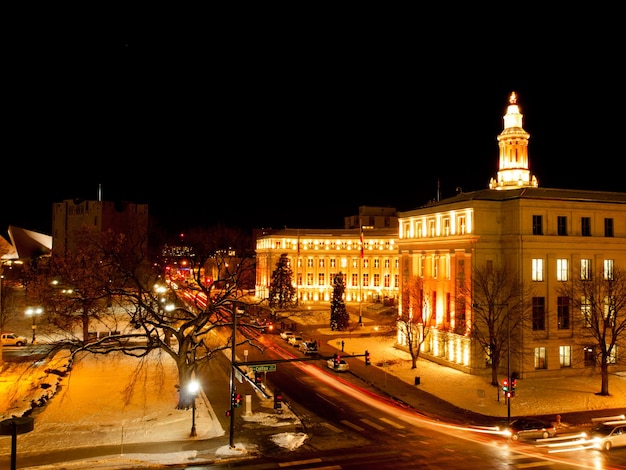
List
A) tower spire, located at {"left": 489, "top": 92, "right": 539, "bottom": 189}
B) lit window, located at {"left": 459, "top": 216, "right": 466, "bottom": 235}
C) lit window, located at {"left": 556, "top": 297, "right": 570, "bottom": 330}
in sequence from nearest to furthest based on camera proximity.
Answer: lit window, located at {"left": 556, "top": 297, "right": 570, "bottom": 330} < lit window, located at {"left": 459, "top": 216, "right": 466, "bottom": 235} < tower spire, located at {"left": 489, "top": 92, "right": 539, "bottom": 189}

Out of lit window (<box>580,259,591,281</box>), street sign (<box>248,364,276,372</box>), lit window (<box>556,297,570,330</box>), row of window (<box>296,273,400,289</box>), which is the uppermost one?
lit window (<box>580,259,591,281</box>)

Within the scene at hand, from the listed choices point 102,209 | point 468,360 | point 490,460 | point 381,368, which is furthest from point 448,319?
point 102,209

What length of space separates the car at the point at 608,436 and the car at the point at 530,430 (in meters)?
2.02

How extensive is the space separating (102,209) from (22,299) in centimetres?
4762

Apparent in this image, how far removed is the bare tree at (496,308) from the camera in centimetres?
4291

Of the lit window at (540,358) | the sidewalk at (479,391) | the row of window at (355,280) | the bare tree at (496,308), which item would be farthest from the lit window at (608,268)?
the row of window at (355,280)

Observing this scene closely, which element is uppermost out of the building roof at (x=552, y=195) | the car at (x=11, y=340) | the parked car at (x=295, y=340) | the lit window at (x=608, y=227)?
the building roof at (x=552, y=195)

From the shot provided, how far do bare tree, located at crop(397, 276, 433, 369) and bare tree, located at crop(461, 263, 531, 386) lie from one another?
5.50 m

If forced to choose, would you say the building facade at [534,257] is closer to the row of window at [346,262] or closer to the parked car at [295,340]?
the parked car at [295,340]

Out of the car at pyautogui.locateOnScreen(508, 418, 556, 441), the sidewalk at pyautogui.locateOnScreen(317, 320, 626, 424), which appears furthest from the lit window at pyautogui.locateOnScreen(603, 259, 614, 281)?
the car at pyautogui.locateOnScreen(508, 418, 556, 441)

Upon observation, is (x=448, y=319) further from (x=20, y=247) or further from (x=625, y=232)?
(x=20, y=247)

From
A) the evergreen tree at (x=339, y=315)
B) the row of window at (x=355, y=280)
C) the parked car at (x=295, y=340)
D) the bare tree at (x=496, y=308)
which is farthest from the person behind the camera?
the row of window at (x=355, y=280)

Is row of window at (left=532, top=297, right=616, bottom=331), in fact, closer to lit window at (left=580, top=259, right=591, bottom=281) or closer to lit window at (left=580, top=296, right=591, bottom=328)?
lit window at (left=580, top=296, right=591, bottom=328)

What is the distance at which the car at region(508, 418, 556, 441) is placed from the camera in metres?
27.6
